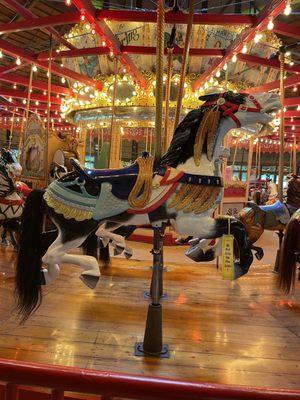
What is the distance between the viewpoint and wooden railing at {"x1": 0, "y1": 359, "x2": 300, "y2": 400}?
96 cm

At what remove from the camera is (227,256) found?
7.89ft

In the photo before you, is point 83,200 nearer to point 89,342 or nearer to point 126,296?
point 89,342

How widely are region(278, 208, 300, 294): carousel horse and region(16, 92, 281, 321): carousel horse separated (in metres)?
1.50

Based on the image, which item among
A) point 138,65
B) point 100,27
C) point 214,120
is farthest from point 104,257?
point 138,65

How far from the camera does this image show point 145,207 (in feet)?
7.62

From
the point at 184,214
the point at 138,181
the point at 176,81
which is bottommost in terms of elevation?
the point at 184,214

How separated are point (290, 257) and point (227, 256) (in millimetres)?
1563

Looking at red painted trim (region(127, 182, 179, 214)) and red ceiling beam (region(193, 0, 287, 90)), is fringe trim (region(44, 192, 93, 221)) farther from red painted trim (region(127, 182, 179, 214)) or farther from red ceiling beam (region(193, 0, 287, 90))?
red ceiling beam (region(193, 0, 287, 90))

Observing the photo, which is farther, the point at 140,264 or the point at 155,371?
the point at 140,264

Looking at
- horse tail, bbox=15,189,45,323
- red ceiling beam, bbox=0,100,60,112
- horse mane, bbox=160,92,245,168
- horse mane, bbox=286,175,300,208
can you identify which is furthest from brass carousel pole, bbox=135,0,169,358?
red ceiling beam, bbox=0,100,60,112

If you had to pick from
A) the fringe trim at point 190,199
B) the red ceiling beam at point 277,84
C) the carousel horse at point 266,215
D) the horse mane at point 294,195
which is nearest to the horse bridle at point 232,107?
the fringe trim at point 190,199

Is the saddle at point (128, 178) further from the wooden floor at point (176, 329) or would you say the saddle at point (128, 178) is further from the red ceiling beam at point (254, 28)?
the red ceiling beam at point (254, 28)

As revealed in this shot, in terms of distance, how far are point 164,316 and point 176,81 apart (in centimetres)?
568

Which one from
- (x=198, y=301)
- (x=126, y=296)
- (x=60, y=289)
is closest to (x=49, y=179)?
(x=60, y=289)
